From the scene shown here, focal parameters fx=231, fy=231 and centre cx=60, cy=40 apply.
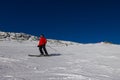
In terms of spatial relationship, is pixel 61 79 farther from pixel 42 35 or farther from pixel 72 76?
pixel 42 35

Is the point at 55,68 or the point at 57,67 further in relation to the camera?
the point at 57,67

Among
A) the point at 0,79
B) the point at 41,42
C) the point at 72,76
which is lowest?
the point at 0,79

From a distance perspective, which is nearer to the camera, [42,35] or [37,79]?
[37,79]

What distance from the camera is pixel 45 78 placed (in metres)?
8.54

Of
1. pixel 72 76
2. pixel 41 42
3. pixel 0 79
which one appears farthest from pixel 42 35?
pixel 0 79

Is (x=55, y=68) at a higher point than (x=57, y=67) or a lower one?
lower

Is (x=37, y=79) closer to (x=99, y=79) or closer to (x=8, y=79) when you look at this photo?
(x=8, y=79)

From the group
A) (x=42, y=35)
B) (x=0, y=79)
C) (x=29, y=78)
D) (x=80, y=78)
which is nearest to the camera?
(x=0, y=79)

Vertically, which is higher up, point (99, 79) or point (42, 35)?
point (42, 35)

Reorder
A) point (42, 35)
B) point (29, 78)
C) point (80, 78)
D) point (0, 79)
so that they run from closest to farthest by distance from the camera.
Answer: point (0, 79) → point (29, 78) → point (80, 78) → point (42, 35)

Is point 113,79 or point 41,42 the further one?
point 41,42

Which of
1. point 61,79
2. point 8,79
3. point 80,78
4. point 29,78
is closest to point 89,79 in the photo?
point 80,78

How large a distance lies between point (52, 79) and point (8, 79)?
1.58 m

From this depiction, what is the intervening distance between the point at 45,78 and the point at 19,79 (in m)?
1.02
